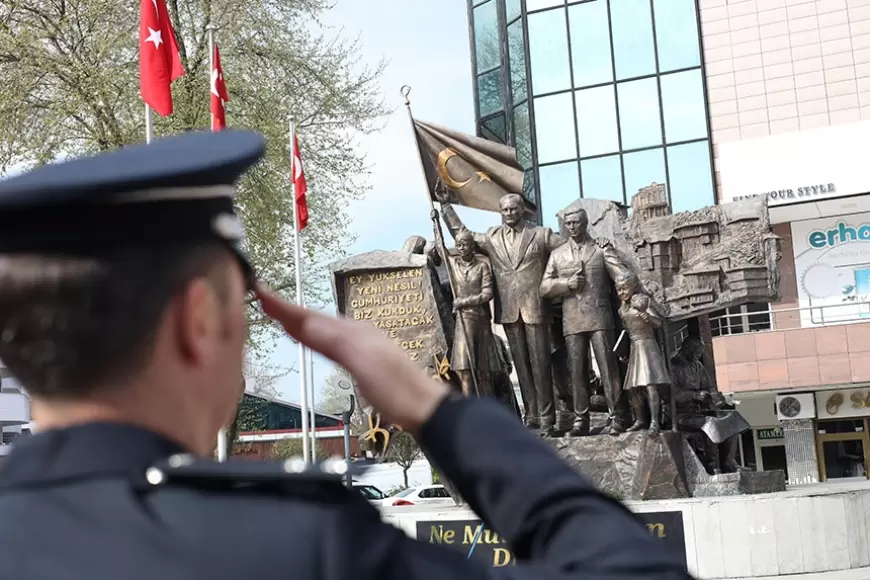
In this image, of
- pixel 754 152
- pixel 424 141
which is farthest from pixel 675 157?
pixel 424 141

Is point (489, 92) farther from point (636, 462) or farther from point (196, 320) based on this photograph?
point (196, 320)

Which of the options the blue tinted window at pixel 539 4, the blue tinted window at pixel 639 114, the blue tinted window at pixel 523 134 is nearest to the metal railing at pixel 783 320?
the blue tinted window at pixel 639 114

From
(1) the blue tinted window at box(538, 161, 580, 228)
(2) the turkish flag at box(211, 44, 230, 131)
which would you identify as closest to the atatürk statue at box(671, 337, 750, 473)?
(2) the turkish flag at box(211, 44, 230, 131)

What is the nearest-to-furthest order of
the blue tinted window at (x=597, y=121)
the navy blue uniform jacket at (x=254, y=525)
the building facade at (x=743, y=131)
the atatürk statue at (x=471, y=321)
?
the navy blue uniform jacket at (x=254, y=525) → the atatürk statue at (x=471, y=321) → the building facade at (x=743, y=131) → the blue tinted window at (x=597, y=121)

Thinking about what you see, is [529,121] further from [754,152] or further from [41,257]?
[41,257]

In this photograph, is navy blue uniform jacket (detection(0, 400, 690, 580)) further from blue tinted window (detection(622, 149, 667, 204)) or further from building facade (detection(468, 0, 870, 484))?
blue tinted window (detection(622, 149, 667, 204))

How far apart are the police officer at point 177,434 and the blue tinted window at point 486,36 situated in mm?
30454

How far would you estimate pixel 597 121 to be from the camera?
2906 centimetres

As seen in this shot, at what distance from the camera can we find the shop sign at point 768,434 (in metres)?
29.6

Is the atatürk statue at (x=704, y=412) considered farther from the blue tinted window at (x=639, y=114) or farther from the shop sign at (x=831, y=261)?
the blue tinted window at (x=639, y=114)

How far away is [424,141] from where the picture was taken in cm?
1228

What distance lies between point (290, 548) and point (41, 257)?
370 mm

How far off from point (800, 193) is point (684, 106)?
3959 millimetres

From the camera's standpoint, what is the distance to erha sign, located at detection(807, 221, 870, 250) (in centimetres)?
2770
